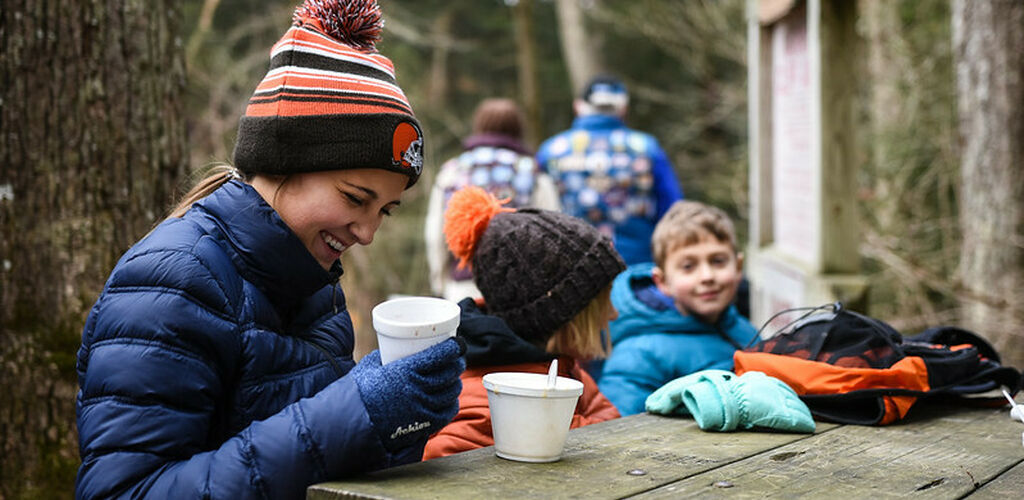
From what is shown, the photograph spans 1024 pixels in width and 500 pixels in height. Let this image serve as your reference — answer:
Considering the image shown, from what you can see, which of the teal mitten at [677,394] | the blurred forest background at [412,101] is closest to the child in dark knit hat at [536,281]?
the teal mitten at [677,394]

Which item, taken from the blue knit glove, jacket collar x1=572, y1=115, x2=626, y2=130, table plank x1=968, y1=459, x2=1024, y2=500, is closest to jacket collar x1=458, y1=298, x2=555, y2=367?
the blue knit glove

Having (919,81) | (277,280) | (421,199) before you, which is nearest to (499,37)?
(421,199)

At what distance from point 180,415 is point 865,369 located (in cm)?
165

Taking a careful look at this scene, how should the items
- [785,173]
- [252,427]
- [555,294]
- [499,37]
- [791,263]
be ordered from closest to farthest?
1. [252,427]
2. [555,294]
3. [791,263]
4. [785,173]
5. [499,37]

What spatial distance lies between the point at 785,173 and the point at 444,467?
411cm

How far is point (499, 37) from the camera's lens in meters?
19.6

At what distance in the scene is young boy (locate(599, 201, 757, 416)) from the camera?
345cm

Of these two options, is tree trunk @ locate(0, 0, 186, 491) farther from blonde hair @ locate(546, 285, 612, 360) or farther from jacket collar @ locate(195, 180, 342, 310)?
blonde hair @ locate(546, 285, 612, 360)

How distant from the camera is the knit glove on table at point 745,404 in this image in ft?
7.41

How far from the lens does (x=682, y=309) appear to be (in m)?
3.66

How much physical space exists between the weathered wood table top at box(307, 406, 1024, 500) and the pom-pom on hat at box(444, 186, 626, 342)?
40 cm

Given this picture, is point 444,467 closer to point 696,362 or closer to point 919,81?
point 696,362

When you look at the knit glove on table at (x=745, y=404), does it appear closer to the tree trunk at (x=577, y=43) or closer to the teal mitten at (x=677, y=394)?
the teal mitten at (x=677, y=394)

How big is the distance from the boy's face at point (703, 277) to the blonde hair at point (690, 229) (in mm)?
19
